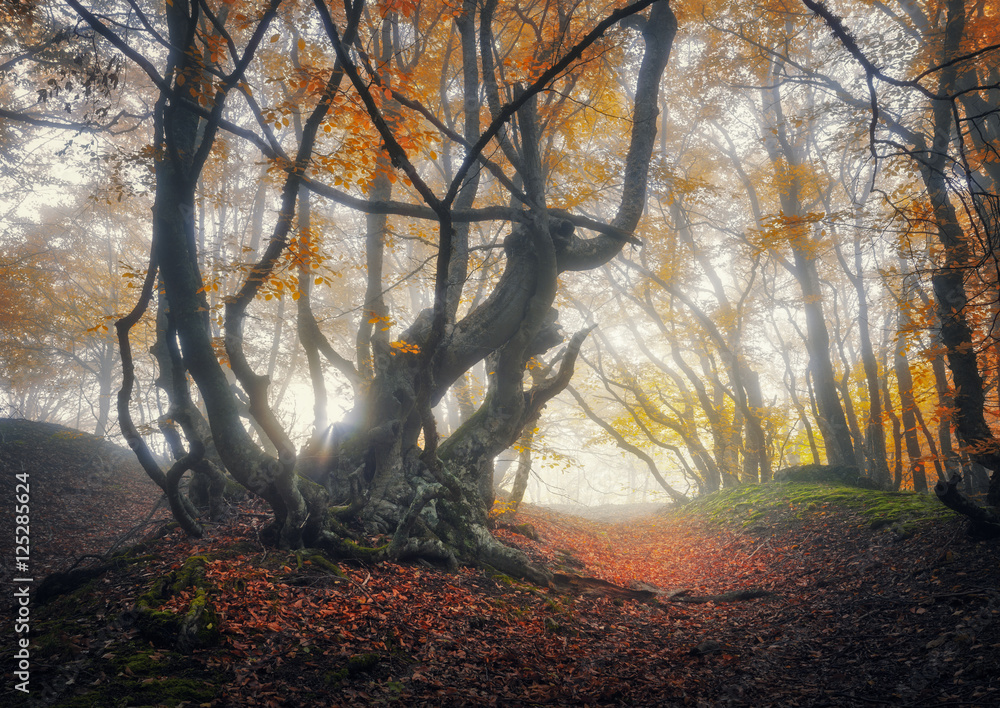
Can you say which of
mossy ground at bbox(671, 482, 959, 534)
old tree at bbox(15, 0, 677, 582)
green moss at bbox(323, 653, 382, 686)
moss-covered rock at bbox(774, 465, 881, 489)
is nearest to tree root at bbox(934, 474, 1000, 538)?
mossy ground at bbox(671, 482, 959, 534)

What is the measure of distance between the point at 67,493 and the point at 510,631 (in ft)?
36.6

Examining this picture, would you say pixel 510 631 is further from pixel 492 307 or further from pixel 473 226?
pixel 473 226

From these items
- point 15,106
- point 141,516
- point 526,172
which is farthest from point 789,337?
point 15,106

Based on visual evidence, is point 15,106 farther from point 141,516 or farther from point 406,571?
point 406,571

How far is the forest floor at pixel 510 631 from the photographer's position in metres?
3.37

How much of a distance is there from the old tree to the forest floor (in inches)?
32.9

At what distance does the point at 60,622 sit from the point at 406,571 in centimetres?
320

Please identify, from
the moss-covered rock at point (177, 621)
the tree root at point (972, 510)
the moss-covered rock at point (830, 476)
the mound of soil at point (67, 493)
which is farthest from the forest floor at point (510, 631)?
the moss-covered rock at point (830, 476)

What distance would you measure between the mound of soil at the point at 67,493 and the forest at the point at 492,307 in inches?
4.9

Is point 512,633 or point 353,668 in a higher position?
point 353,668

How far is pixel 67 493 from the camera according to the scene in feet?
33.8

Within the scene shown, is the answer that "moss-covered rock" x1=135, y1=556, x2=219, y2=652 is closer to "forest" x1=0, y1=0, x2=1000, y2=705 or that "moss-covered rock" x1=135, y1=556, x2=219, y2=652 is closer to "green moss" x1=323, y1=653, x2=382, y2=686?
"forest" x1=0, y1=0, x2=1000, y2=705

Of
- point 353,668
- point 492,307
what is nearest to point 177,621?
point 353,668

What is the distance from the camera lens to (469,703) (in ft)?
11.7
